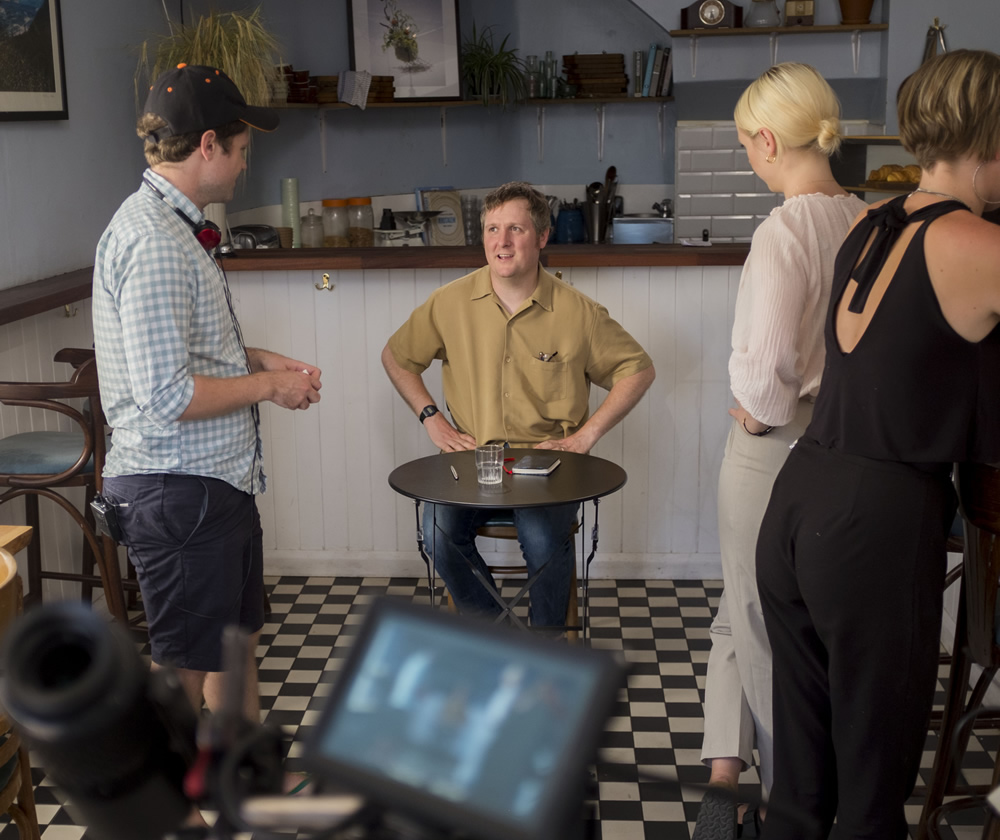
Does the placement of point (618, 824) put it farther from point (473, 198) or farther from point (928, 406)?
point (473, 198)

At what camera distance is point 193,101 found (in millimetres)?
2191

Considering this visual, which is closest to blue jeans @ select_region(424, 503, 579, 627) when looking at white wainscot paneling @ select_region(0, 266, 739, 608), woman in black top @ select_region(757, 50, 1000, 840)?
white wainscot paneling @ select_region(0, 266, 739, 608)

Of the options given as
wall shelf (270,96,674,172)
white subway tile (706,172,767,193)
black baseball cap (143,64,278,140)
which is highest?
wall shelf (270,96,674,172)

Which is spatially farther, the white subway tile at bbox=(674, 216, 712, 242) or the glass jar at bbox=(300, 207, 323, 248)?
the white subway tile at bbox=(674, 216, 712, 242)

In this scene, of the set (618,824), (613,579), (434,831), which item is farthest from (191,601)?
(613,579)

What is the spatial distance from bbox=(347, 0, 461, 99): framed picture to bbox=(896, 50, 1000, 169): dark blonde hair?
5.39m

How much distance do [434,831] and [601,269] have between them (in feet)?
10.4

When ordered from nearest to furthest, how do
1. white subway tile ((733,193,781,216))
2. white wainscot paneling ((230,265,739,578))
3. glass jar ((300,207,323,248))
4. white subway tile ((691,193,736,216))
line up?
1. white wainscot paneling ((230,265,739,578))
2. glass jar ((300,207,323,248))
3. white subway tile ((733,193,781,216))
4. white subway tile ((691,193,736,216))

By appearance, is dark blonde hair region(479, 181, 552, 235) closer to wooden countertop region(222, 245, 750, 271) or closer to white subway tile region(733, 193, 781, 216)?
wooden countertop region(222, 245, 750, 271)

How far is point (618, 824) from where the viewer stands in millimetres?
2465

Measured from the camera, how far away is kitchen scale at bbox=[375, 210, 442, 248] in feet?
19.3

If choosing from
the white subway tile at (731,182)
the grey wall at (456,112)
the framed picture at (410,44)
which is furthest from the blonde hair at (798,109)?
the framed picture at (410,44)

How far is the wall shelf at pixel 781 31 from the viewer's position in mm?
6176

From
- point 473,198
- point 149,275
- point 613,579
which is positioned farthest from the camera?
point 473,198
